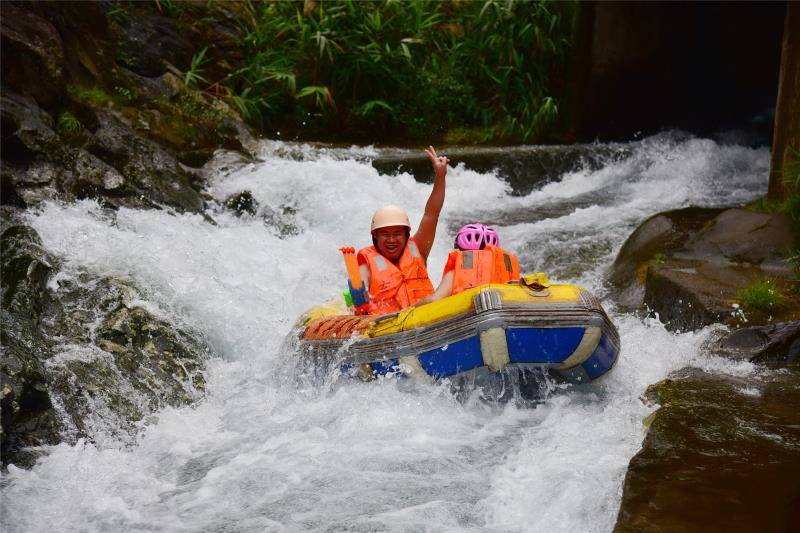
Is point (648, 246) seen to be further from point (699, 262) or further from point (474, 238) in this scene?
point (474, 238)

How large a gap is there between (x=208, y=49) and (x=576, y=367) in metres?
8.36

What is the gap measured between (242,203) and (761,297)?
4.95 m

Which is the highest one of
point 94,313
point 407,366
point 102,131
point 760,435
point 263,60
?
point 263,60

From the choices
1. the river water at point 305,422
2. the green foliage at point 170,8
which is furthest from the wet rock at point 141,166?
the green foliage at point 170,8

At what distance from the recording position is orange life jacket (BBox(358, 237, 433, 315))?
5.09m

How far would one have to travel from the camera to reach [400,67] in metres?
11.4

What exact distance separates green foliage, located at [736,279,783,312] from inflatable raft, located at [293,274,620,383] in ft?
4.49

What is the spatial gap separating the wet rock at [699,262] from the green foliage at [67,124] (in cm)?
505

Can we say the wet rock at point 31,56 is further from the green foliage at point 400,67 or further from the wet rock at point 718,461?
the wet rock at point 718,461

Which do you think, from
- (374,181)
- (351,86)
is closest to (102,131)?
(374,181)

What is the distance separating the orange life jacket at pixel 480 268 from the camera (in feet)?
15.2

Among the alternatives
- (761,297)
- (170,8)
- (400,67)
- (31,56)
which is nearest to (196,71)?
(170,8)

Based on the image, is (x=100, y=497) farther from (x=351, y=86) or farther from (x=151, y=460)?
(x=351, y=86)

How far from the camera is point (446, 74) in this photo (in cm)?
1202
